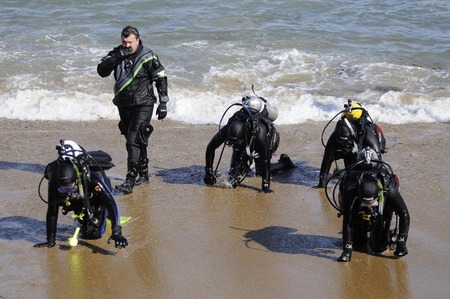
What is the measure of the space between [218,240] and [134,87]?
2063 millimetres

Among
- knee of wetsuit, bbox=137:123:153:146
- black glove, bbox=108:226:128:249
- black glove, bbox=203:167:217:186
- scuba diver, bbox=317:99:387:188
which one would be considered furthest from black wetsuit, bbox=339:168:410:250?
knee of wetsuit, bbox=137:123:153:146

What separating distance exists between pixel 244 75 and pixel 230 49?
1.90 metres

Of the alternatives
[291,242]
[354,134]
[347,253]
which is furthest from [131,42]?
[347,253]

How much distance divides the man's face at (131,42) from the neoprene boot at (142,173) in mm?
1192

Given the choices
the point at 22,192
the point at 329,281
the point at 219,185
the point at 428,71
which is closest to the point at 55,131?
the point at 22,192

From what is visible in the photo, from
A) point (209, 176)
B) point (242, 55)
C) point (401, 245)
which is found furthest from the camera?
point (242, 55)

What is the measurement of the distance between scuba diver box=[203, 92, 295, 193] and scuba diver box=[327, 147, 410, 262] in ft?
5.68

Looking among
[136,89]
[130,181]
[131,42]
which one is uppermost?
[131,42]

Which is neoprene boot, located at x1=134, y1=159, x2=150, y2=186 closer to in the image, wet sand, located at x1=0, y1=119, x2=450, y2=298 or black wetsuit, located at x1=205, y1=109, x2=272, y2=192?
wet sand, located at x1=0, y1=119, x2=450, y2=298

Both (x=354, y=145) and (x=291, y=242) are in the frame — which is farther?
(x=354, y=145)

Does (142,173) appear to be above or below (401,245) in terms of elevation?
below

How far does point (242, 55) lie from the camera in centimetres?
1580

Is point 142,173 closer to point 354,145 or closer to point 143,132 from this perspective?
point 143,132

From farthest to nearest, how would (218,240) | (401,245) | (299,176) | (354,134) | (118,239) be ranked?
(299,176) → (354,134) → (218,240) → (401,245) → (118,239)
